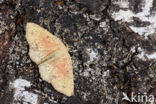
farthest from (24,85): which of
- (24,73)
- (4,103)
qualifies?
(4,103)

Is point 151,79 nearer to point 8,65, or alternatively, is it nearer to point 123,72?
point 123,72

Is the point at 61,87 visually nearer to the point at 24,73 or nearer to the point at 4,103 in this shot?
the point at 24,73

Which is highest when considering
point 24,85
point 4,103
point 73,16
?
point 73,16

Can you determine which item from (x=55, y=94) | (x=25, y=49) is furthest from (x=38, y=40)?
(x=55, y=94)

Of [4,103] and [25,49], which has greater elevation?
[25,49]
